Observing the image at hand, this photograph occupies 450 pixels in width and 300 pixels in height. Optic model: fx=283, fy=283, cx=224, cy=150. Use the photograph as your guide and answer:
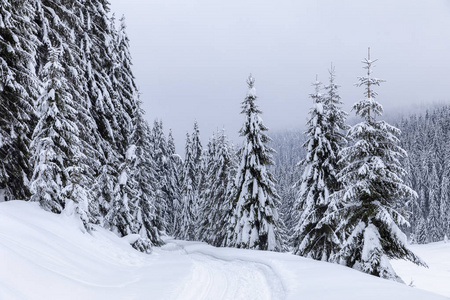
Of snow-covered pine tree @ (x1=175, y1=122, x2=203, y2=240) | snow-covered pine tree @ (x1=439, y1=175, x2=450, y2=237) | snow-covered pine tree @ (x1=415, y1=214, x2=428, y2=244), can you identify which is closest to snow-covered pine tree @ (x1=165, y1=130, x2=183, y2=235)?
snow-covered pine tree @ (x1=175, y1=122, x2=203, y2=240)

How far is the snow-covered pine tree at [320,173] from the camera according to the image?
1728 cm

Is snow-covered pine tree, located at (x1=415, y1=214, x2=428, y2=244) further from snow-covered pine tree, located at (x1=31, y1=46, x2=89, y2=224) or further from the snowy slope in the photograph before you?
snow-covered pine tree, located at (x1=31, y1=46, x2=89, y2=224)

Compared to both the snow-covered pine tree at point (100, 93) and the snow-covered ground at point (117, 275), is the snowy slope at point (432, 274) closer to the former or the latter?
the snow-covered ground at point (117, 275)

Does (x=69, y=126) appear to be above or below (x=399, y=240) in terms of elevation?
above

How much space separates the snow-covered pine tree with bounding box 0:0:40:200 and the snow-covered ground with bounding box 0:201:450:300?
271 centimetres

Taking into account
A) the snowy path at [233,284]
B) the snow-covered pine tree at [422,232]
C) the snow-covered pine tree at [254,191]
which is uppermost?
the snow-covered pine tree at [254,191]

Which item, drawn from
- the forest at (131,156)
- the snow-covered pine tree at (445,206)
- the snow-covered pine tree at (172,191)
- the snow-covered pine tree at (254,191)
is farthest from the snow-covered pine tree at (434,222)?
the snow-covered pine tree at (254,191)

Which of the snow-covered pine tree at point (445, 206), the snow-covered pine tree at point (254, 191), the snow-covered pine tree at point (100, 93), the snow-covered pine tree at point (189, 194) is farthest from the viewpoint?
the snow-covered pine tree at point (445, 206)

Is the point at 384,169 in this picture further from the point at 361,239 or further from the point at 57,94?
the point at 57,94

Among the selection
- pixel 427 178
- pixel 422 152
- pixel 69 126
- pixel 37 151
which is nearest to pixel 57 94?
pixel 69 126

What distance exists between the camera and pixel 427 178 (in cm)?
8481

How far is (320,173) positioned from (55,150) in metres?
14.2

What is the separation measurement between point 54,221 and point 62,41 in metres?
10.1

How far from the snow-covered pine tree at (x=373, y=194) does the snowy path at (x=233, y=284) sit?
4.01 meters
